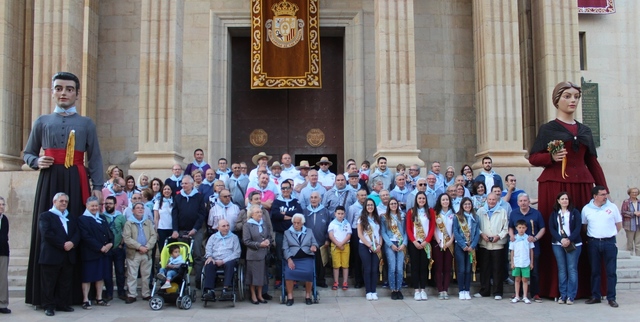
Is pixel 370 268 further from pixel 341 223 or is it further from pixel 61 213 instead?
pixel 61 213

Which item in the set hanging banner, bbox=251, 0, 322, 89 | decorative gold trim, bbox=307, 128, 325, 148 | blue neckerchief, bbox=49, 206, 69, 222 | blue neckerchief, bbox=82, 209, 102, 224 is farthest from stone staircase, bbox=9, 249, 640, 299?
decorative gold trim, bbox=307, 128, 325, 148

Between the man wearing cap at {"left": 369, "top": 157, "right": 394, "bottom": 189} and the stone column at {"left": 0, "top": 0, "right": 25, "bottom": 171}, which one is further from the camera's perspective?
the stone column at {"left": 0, "top": 0, "right": 25, "bottom": 171}

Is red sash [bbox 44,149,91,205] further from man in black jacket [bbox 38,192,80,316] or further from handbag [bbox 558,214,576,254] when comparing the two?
handbag [bbox 558,214,576,254]

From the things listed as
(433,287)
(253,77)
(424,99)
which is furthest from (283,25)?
(433,287)

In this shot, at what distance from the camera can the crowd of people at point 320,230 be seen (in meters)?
9.55

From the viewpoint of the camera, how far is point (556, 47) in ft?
50.8

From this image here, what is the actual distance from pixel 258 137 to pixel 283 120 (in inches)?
33.2

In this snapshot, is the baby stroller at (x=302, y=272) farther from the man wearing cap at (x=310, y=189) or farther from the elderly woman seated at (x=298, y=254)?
the man wearing cap at (x=310, y=189)

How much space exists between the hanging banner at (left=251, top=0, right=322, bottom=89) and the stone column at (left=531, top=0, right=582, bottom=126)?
5.54 m

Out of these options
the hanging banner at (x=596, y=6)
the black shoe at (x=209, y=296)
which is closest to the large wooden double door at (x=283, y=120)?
the hanging banner at (x=596, y=6)

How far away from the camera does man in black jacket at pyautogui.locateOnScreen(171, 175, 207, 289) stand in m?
10.8

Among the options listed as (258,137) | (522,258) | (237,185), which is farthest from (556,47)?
(237,185)

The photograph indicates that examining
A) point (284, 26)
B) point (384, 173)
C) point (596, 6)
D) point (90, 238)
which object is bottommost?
point (90, 238)

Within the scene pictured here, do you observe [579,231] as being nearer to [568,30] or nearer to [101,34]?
[568,30]
